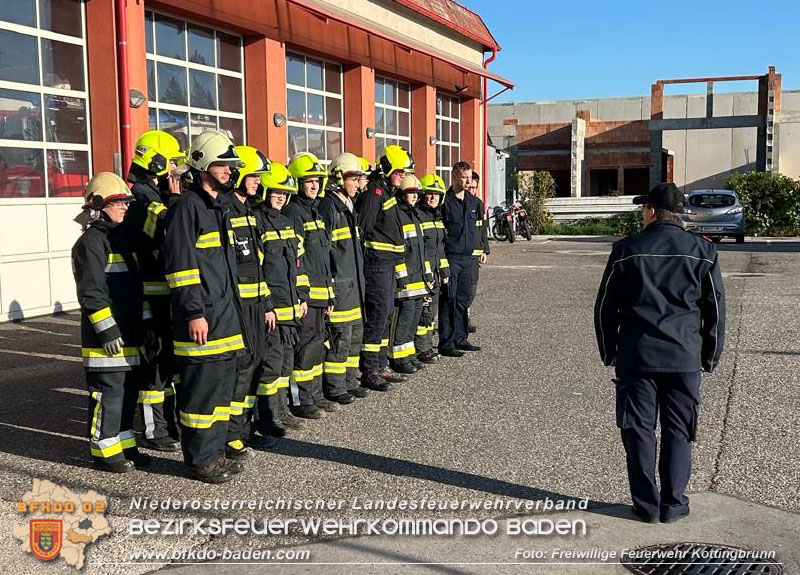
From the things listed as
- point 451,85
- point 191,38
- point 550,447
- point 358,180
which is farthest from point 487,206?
point 550,447

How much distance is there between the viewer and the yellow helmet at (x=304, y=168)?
646 cm

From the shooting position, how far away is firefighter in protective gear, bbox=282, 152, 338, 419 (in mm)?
6414

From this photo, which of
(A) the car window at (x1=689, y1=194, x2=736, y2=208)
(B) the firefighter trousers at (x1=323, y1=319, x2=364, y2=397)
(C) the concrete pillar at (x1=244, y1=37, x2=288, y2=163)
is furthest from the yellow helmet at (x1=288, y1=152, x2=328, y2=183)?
(A) the car window at (x1=689, y1=194, x2=736, y2=208)

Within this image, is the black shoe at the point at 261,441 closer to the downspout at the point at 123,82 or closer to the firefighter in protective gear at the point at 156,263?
the firefighter in protective gear at the point at 156,263

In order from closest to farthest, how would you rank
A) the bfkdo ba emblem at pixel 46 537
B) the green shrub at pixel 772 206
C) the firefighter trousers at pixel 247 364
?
1. the bfkdo ba emblem at pixel 46 537
2. the firefighter trousers at pixel 247 364
3. the green shrub at pixel 772 206

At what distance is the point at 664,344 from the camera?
430cm

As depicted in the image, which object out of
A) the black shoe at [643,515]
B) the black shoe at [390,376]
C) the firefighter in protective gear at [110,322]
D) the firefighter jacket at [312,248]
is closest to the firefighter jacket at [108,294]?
the firefighter in protective gear at [110,322]

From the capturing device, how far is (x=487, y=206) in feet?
80.3

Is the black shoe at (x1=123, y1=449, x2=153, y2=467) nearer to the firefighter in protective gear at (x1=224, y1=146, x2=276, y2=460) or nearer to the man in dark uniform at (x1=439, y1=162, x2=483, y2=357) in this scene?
the firefighter in protective gear at (x1=224, y1=146, x2=276, y2=460)

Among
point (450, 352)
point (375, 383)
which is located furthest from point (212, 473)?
point (450, 352)

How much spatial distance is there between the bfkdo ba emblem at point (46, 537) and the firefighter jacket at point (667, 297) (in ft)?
9.74

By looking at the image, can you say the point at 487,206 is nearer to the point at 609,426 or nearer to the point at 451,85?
the point at 451,85

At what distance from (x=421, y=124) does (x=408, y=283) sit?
12579 mm

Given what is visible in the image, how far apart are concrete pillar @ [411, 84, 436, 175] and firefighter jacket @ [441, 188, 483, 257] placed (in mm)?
11023
